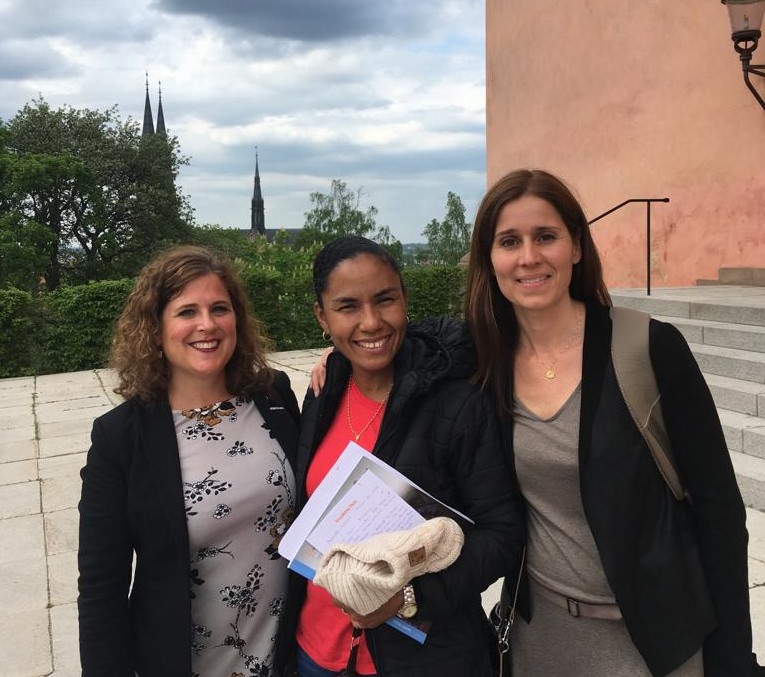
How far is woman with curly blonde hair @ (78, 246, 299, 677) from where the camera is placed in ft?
5.56

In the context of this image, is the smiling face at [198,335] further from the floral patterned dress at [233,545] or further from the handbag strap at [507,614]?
the handbag strap at [507,614]

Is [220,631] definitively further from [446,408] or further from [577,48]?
[577,48]

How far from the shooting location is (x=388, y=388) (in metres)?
1.78

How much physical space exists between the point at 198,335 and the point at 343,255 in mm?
465

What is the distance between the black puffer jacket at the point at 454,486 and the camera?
154 centimetres

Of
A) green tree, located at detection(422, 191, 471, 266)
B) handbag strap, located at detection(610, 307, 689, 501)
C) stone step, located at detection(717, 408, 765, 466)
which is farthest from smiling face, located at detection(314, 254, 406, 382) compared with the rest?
green tree, located at detection(422, 191, 471, 266)

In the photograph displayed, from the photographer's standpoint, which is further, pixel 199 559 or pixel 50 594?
pixel 50 594

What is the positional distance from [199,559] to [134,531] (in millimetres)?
173

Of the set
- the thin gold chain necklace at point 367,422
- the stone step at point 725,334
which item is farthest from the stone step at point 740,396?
the thin gold chain necklace at point 367,422

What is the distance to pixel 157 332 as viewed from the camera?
191cm

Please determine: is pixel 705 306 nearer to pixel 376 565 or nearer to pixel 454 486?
pixel 454 486

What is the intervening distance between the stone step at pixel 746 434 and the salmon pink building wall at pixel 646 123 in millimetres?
4481

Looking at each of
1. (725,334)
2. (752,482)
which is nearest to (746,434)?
(752,482)

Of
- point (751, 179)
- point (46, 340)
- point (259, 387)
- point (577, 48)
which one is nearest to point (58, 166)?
point (46, 340)
